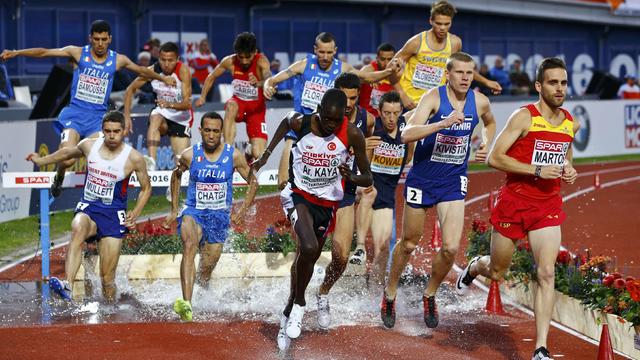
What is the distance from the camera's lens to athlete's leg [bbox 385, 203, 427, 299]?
11.0 metres

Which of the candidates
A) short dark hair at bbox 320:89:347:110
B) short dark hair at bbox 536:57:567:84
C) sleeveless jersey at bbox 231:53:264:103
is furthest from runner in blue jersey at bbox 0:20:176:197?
short dark hair at bbox 536:57:567:84

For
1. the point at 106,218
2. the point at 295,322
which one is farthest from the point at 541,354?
the point at 106,218

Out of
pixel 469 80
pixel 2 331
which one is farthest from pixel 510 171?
pixel 2 331

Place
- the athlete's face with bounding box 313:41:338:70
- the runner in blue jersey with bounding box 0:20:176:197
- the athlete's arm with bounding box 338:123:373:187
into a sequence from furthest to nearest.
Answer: the runner in blue jersey with bounding box 0:20:176:197
the athlete's face with bounding box 313:41:338:70
the athlete's arm with bounding box 338:123:373:187

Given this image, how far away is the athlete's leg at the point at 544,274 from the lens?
374 inches

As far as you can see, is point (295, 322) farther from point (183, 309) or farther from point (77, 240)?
point (77, 240)

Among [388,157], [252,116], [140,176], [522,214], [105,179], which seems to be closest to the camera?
[522,214]

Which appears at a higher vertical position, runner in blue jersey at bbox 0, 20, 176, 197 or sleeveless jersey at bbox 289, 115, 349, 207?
runner in blue jersey at bbox 0, 20, 176, 197

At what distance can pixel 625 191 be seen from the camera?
24.4 m

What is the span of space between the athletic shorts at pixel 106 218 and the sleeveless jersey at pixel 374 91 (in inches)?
128

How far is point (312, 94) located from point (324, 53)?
1.67 ft

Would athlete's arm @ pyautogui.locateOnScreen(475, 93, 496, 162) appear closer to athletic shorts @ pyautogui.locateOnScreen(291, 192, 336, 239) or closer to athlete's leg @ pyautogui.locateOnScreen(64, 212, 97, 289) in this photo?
athletic shorts @ pyautogui.locateOnScreen(291, 192, 336, 239)

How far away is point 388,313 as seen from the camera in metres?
11.2

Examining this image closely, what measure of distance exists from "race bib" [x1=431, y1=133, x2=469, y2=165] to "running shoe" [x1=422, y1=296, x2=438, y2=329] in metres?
1.30
